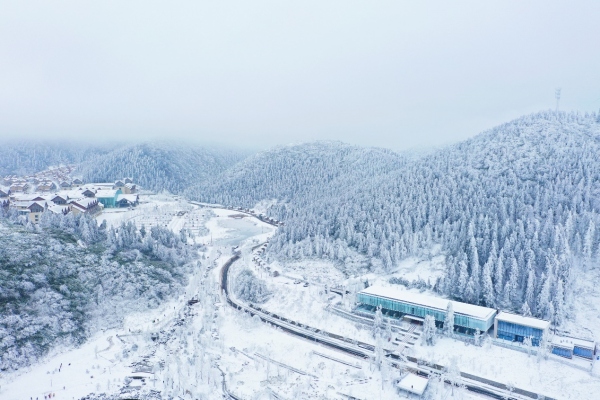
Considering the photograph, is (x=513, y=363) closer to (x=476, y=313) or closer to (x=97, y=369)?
(x=476, y=313)

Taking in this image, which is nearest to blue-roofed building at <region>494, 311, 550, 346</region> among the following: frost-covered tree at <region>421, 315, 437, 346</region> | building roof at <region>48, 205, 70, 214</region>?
frost-covered tree at <region>421, 315, 437, 346</region>

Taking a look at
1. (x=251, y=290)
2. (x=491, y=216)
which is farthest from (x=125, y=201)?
(x=491, y=216)

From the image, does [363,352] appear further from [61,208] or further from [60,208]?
[61,208]

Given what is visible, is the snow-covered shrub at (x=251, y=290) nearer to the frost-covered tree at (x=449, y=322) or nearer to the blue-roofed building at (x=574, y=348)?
the frost-covered tree at (x=449, y=322)

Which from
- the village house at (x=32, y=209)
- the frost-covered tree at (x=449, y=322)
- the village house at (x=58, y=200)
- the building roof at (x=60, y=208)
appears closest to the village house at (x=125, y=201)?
the village house at (x=58, y=200)

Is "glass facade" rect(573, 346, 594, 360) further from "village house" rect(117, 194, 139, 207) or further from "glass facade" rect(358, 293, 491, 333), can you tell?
"village house" rect(117, 194, 139, 207)

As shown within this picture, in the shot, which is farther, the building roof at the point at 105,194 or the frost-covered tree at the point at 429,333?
the building roof at the point at 105,194
